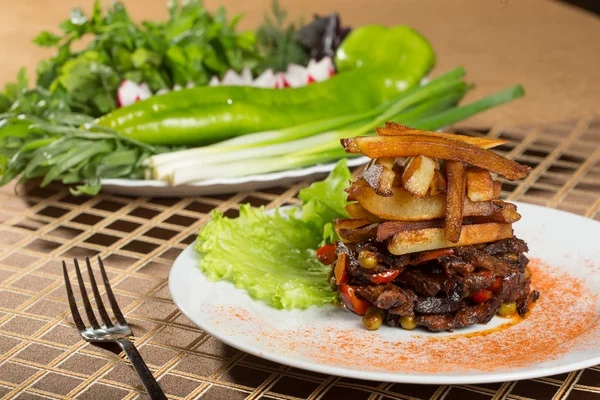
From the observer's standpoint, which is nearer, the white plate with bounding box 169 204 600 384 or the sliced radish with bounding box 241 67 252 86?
the white plate with bounding box 169 204 600 384

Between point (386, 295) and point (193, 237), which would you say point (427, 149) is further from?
point (193, 237)

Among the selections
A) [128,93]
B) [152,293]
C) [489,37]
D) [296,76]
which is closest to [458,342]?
[152,293]

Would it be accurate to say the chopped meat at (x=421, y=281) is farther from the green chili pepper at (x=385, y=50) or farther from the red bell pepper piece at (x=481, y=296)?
the green chili pepper at (x=385, y=50)

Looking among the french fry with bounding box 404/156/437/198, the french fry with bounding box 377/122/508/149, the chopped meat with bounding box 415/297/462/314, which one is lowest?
the chopped meat with bounding box 415/297/462/314

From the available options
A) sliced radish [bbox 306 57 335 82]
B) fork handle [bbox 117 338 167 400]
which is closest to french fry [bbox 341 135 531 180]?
fork handle [bbox 117 338 167 400]

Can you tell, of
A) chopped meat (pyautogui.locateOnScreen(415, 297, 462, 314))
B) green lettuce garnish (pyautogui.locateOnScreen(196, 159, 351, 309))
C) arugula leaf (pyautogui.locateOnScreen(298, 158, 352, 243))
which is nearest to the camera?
chopped meat (pyautogui.locateOnScreen(415, 297, 462, 314))

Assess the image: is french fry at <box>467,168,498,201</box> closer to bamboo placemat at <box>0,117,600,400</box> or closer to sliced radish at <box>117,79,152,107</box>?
bamboo placemat at <box>0,117,600,400</box>

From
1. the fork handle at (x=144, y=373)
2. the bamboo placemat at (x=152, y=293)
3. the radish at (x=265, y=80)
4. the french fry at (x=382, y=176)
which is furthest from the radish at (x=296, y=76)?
the fork handle at (x=144, y=373)
